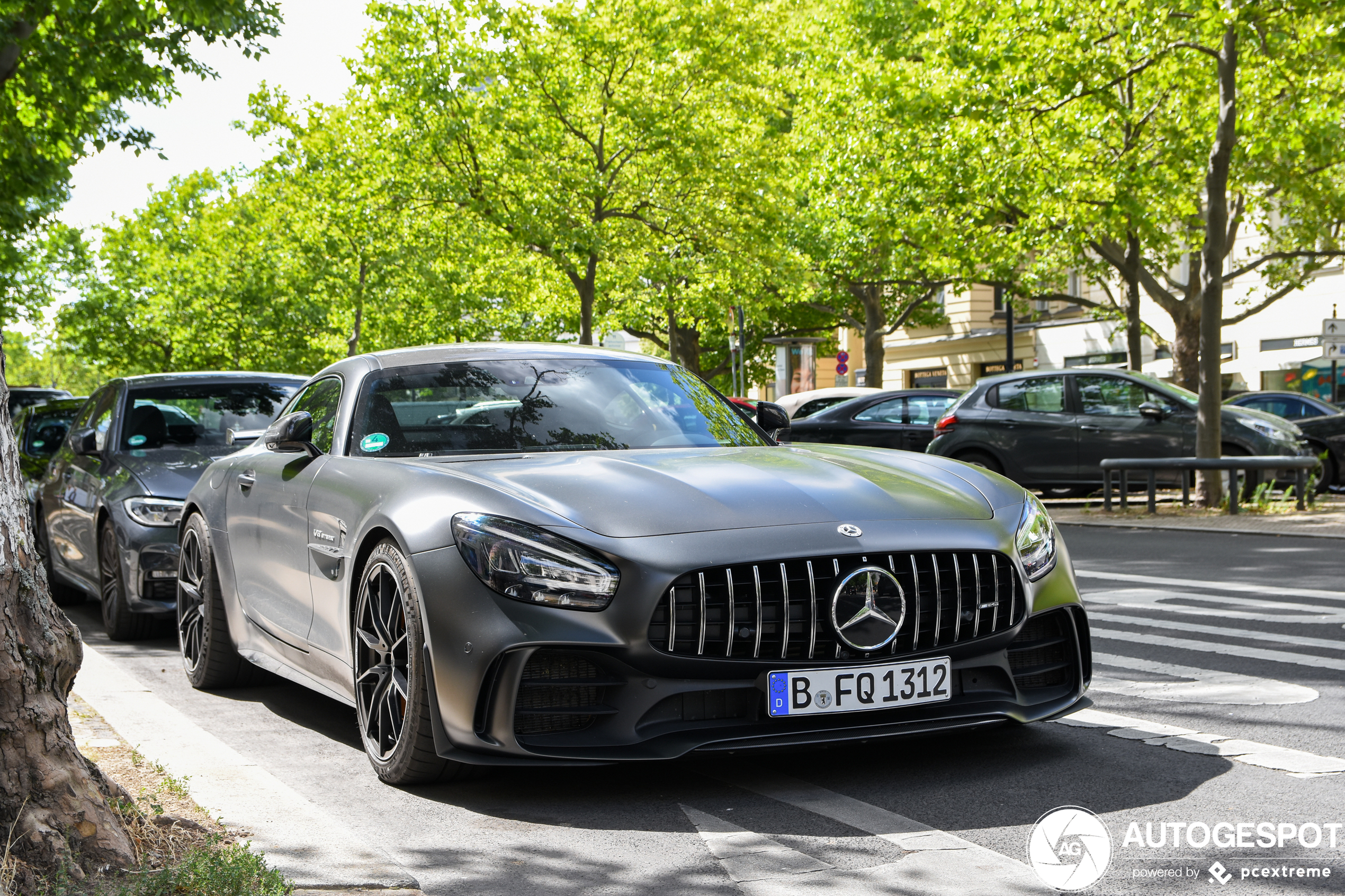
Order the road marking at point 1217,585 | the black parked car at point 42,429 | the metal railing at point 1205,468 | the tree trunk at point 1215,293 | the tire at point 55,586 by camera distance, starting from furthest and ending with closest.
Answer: the tree trunk at point 1215,293
the metal railing at point 1205,468
the black parked car at point 42,429
the tire at point 55,586
the road marking at point 1217,585

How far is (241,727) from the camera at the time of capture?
5.94 metres

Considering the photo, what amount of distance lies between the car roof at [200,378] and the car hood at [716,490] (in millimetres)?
5276

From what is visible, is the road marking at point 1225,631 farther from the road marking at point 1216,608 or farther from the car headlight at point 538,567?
the car headlight at point 538,567

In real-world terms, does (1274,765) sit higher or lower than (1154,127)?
lower

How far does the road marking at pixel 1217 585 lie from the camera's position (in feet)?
30.9

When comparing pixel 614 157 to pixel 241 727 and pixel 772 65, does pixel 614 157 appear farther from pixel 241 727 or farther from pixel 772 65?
pixel 241 727

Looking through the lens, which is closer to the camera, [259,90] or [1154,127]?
[1154,127]

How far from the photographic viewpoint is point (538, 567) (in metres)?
4.29

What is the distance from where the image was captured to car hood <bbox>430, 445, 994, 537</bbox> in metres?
4.46

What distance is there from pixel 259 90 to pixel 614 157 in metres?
14.5

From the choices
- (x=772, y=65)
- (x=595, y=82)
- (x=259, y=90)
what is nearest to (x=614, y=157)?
(x=595, y=82)

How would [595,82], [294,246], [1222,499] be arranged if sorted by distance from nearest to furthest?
[1222,499], [595,82], [294,246]

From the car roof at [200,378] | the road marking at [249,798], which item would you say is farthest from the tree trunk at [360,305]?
the road marking at [249,798]

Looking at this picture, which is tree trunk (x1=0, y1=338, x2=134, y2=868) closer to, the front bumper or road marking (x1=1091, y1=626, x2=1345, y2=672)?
the front bumper
